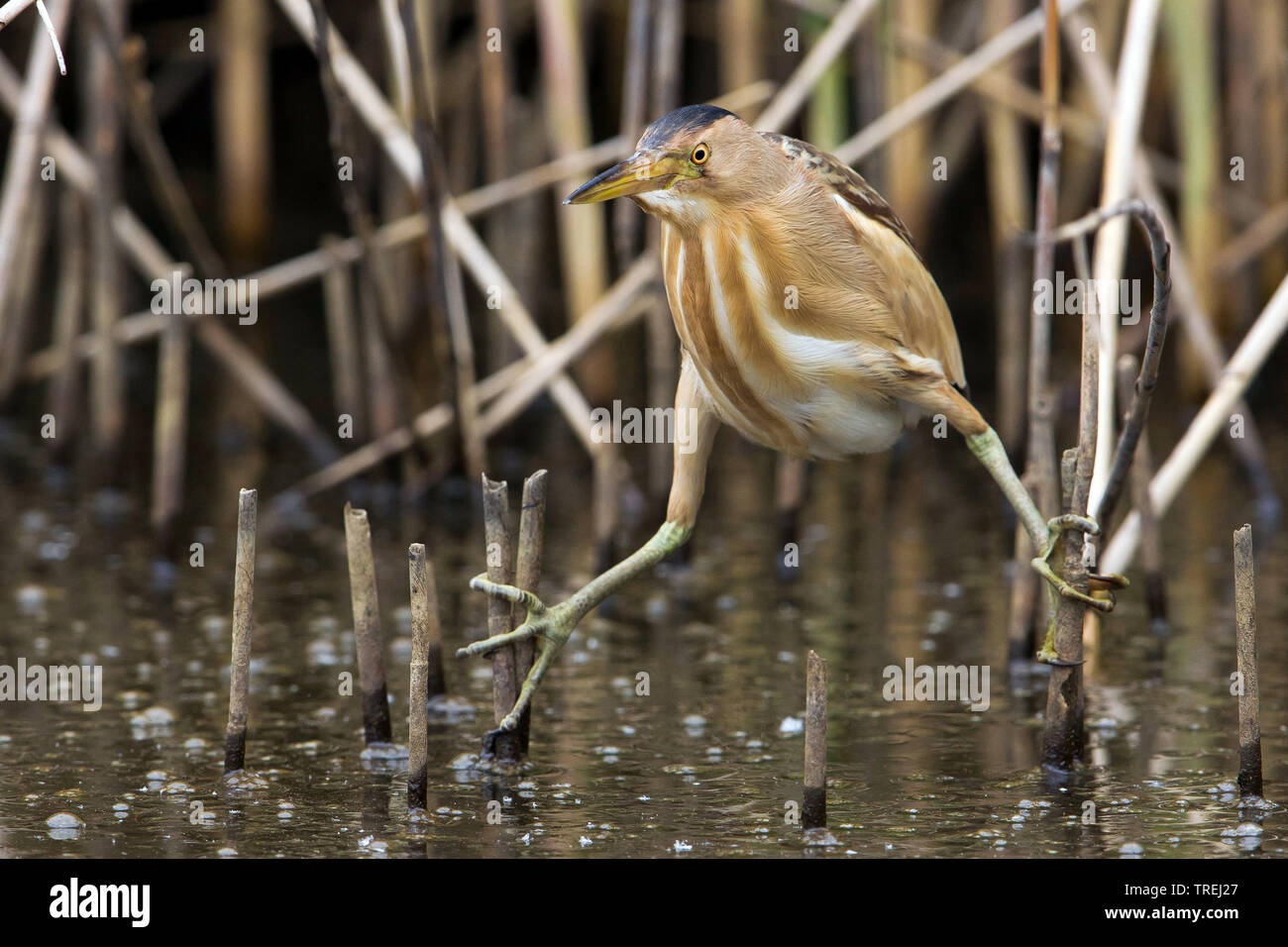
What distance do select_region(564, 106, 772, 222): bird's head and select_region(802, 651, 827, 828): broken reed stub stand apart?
859mm

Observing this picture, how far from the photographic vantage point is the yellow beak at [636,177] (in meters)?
3.20

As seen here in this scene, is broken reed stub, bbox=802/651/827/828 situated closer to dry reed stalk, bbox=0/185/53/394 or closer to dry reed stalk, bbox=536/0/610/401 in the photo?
dry reed stalk, bbox=536/0/610/401

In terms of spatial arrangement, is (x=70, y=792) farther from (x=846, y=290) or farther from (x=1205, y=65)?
(x=1205, y=65)

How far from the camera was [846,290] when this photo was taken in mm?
3773

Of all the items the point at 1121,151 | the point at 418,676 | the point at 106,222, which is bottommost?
the point at 418,676

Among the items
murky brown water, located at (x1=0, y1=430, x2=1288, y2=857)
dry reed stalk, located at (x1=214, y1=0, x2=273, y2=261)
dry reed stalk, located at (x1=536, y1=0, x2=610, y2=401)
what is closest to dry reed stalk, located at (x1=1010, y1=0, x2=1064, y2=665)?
murky brown water, located at (x1=0, y1=430, x2=1288, y2=857)

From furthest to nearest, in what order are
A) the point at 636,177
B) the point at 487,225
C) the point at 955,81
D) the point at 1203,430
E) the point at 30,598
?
1. the point at 487,225
2. the point at 955,81
3. the point at 30,598
4. the point at 1203,430
5. the point at 636,177

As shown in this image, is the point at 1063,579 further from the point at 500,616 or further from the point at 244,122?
the point at 244,122

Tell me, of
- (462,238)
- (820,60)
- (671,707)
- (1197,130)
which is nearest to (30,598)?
(462,238)

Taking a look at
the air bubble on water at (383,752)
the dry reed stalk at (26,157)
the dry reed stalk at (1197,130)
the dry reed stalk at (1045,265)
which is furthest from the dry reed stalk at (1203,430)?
the dry reed stalk at (26,157)

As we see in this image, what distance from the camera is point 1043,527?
3.76 metres

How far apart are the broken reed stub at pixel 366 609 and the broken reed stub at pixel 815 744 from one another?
38.8 inches

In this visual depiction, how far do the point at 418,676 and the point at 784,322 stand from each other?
1002 millimetres

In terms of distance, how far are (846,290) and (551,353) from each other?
89.0 inches
